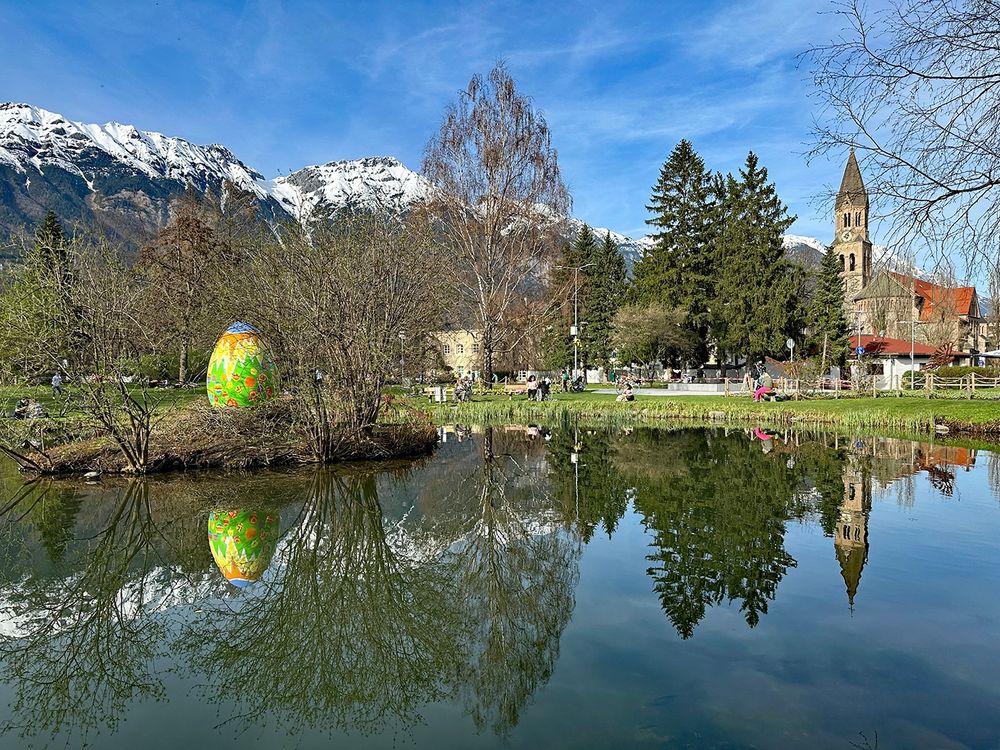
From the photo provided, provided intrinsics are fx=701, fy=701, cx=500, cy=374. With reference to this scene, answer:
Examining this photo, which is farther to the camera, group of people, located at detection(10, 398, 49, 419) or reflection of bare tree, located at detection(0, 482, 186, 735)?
group of people, located at detection(10, 398, 49, 419)

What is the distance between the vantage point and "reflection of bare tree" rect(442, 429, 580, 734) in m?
5.43

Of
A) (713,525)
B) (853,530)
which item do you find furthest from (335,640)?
(853,530)

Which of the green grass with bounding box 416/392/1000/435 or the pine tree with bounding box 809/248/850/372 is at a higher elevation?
the pine tree with bounding box 809/248/850/372

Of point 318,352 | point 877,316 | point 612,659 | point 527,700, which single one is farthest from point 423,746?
point 877,316

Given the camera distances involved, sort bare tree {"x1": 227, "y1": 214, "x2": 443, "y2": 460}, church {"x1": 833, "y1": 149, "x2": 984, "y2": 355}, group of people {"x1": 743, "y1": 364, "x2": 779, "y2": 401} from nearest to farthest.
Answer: bare tree {"x1": 227, "y1": 214, "x2": 443, "y2": 460} → group of people {"x1": 743, "y1": 364, "x2": 779, "y2": 401} → church {"x1": 833, "y1": 149, "x2": 984, "y2": 355}

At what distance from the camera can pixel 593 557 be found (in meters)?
8.89

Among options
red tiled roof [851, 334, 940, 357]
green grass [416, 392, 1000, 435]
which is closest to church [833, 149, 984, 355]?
red tiled roof [851, 334, 940, 357]

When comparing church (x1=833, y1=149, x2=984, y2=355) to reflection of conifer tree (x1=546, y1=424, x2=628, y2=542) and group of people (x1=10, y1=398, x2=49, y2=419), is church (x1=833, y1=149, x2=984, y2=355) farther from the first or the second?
group of people (x1=10, y1=398, x2=49, y2=419)

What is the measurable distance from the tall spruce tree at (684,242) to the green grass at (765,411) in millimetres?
17486

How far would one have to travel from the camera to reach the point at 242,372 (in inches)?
710

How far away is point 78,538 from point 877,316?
6625 centimetres

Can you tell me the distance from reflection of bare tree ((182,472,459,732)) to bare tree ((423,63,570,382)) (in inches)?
959

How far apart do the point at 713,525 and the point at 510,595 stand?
4.06 m

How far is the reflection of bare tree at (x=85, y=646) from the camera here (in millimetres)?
5238
